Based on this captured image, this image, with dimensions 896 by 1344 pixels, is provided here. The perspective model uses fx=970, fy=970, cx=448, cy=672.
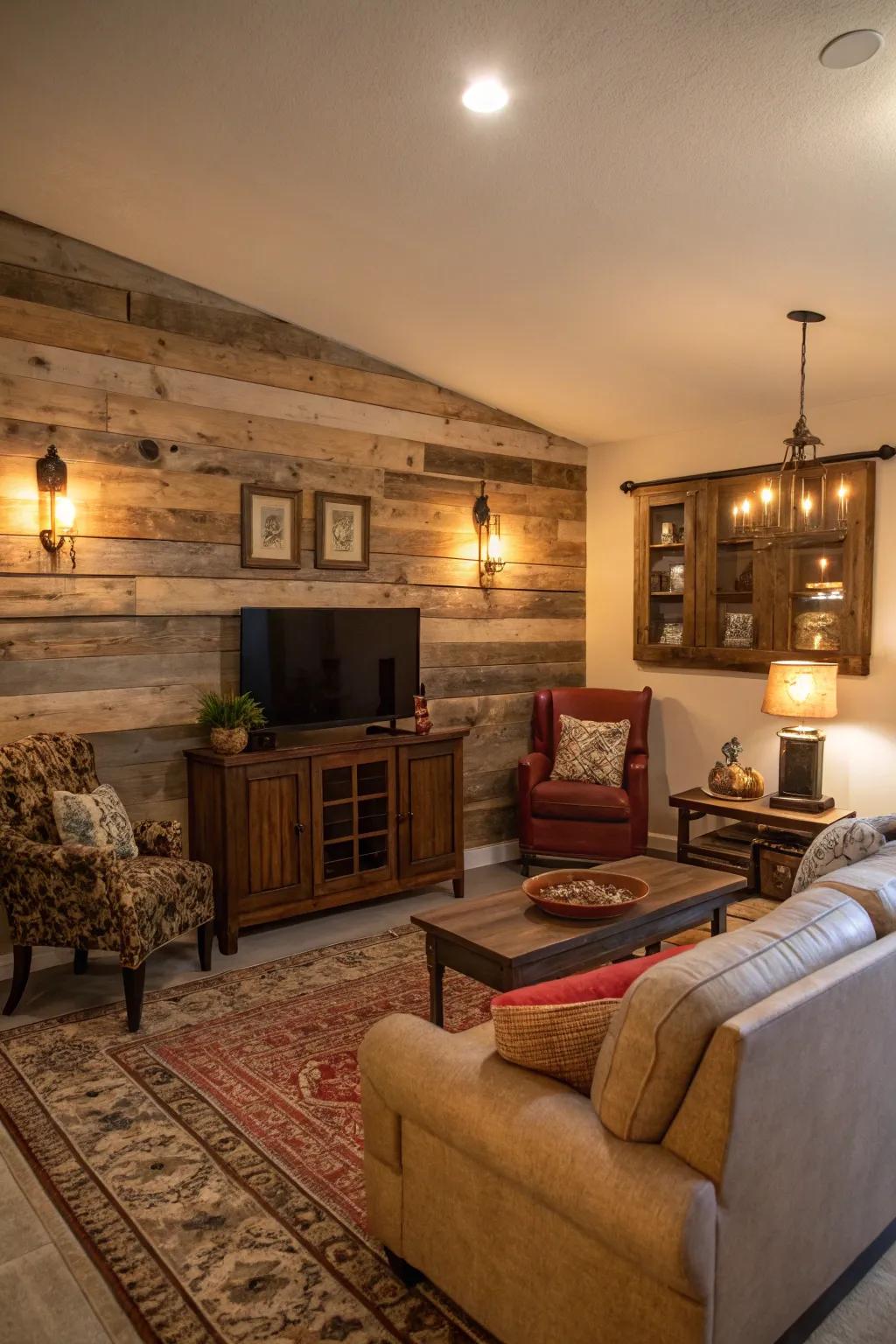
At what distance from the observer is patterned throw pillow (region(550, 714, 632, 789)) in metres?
5.54

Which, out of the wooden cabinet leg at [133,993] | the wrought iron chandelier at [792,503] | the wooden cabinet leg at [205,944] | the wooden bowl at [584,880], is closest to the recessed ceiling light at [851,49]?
the wrought iron chandelier at [792,503]

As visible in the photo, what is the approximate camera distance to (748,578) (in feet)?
18.0

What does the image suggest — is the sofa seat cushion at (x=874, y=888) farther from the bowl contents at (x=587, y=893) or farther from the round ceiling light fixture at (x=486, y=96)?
the round ceiling light fixture at (x=486, y=96)

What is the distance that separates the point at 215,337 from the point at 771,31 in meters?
2.91

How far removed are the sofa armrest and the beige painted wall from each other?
3.58 m

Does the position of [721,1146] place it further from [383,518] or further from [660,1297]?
[383,518]

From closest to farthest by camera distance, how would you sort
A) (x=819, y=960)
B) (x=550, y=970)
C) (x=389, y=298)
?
(x=819, y=960) < (x=550, y=970) < (x=389, y=298)

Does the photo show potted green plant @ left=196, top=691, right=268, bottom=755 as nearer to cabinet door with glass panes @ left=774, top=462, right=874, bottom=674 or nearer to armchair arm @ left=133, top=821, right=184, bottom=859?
armchair arm @ left=133, top=821, right=184, bottom=859

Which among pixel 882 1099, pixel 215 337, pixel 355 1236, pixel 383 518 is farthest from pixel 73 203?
pixel 882 1099

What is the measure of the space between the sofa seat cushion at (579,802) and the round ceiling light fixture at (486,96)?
11.5 feet

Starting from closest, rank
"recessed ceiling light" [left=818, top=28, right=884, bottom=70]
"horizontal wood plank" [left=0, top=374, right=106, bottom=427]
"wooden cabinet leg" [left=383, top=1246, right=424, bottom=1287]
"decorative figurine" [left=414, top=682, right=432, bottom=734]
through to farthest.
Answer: "wooden cabinet leg" [left=383, top=1246, right=424, bottom=1287] < "recessed ceiling light" [left=818, top=28, right=884, bottom=70] < "horizontal wood plank" [left=0, top=374, right=106, bottom=427] < "decorative figurine" [left=414, top=682, right=432, bottom=734]

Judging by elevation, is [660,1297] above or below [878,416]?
below

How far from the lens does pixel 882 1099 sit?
2.01m

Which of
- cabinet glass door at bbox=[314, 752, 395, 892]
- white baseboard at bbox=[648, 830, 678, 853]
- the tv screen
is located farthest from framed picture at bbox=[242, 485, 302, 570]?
white baseboard at bbox=[648, 830, 678, 853]
